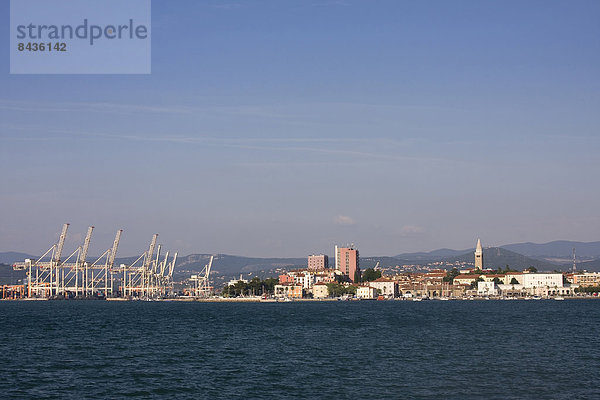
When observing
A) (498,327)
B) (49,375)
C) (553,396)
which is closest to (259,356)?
(49,375)

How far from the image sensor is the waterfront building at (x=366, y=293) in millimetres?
189875

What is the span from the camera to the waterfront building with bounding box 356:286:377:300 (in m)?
190

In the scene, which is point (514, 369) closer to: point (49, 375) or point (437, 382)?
point (437, 382)

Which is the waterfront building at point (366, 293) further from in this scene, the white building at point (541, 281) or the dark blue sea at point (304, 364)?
the dark blue sea at point (304, 364)

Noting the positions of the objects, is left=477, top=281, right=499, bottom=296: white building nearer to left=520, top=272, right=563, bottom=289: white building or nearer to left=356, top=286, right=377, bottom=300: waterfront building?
left=520, top=272, right=563, bottom=289: white building

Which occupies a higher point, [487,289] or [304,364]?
[304,364]

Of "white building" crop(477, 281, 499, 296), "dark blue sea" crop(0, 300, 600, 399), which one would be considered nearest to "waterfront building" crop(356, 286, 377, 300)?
"white building" crop(477, 281, 499, 296)

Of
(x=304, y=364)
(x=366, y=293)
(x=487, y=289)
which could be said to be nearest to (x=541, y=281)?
(x=487, y=289)

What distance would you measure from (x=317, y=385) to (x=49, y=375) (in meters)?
12.2

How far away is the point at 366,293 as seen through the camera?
628ft

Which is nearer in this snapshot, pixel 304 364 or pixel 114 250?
pixel 304 364

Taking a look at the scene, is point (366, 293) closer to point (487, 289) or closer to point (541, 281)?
point (487, 289)

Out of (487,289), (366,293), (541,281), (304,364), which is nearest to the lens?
(304,364)

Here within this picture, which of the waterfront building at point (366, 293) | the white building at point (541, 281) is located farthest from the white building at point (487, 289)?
the waterfront building at point (366, 293)
